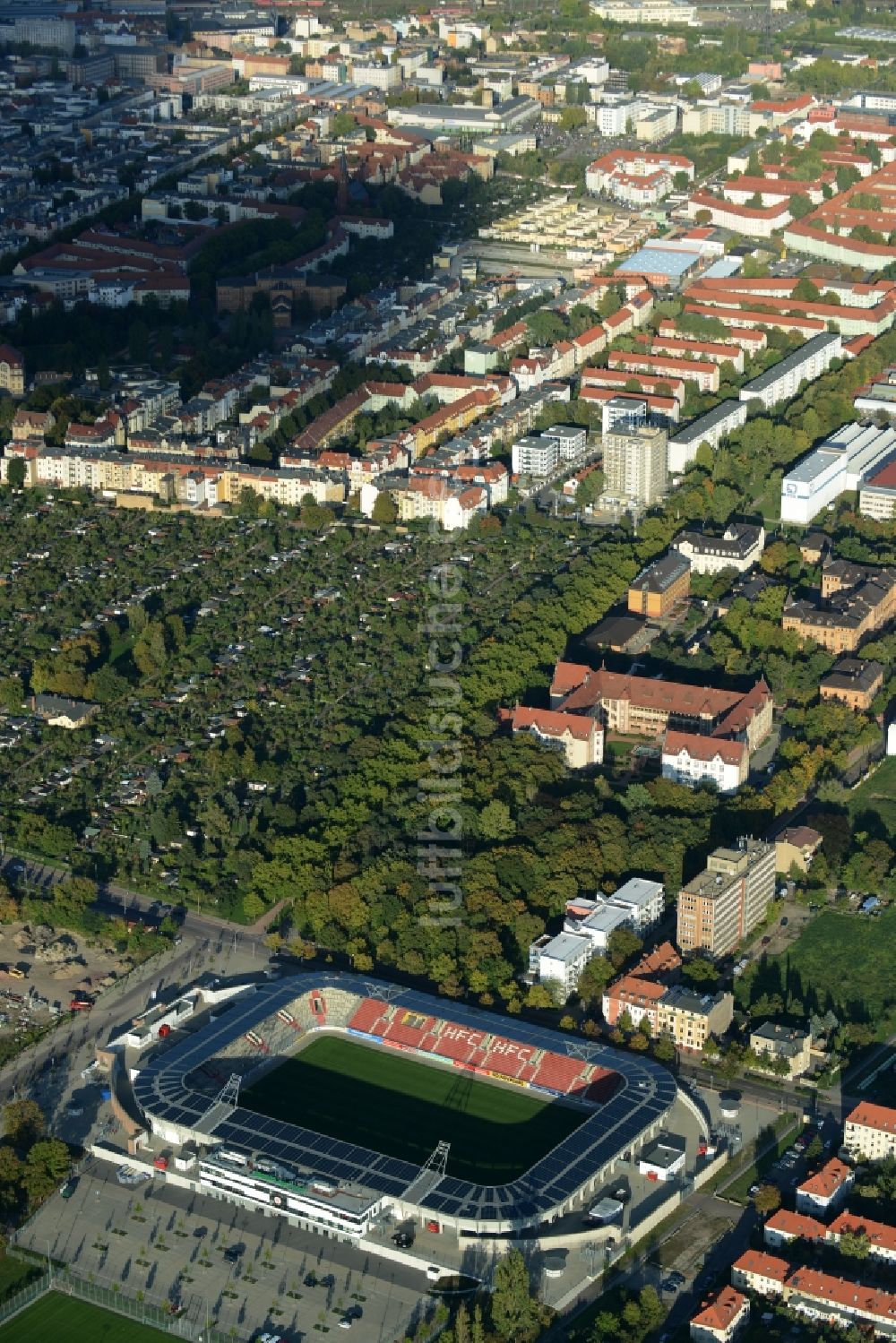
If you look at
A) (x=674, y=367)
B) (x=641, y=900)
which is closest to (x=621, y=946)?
(x=641, y=900)

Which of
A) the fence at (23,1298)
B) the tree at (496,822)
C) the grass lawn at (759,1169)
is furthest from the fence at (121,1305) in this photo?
the tree at (496,822)

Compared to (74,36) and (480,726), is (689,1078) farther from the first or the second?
(74,36)

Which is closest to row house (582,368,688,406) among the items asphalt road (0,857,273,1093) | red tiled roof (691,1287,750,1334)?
asphalt road (0,857,273,1093)

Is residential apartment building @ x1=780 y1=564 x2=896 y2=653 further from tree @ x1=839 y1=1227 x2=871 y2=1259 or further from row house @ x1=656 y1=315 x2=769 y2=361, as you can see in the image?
tree @ x1=839 y1=1227 x2=871 y2=1259

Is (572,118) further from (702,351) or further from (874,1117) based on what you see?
(874,1117)

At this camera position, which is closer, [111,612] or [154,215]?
[111,612]

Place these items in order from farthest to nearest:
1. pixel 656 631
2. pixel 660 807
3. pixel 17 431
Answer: pixel 17 431, pixel 656 631, pixel 660 807

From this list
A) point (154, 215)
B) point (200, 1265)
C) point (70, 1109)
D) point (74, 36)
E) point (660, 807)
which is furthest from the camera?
point (74, 36)

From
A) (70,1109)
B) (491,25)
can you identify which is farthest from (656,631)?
(491,25)
